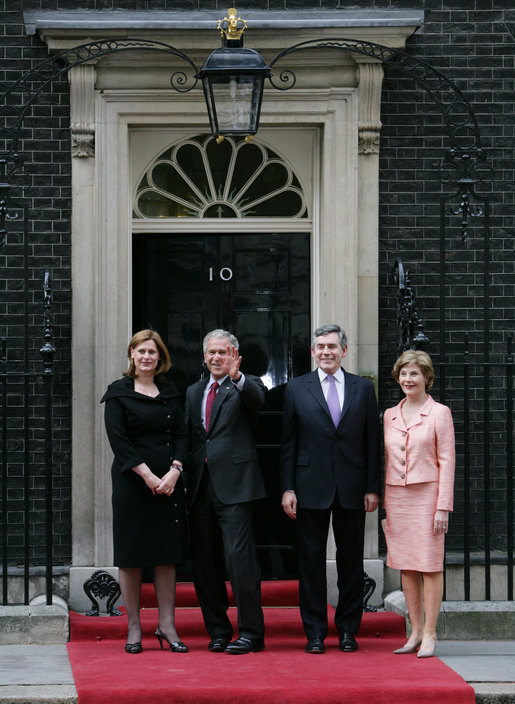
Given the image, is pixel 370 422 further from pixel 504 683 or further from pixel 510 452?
pixel 504 683

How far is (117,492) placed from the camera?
24.4ft

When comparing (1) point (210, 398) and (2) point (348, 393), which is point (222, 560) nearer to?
(1) point (210, 398)

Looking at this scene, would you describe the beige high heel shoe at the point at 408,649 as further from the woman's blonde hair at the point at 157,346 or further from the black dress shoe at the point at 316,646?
the woman's blonde hair at the point at 157,346

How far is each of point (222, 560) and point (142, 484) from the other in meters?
0.70

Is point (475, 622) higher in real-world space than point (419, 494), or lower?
lower

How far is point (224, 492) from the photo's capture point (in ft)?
24.2

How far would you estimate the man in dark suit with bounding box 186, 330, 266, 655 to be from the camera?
733 centimetres

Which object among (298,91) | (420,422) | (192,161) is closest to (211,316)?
(192,161)

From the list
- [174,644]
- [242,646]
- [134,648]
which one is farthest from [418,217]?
[134,648]

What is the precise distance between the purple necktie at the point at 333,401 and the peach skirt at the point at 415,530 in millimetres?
542

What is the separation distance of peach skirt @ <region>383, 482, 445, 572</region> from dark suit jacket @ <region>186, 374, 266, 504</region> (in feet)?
2.71

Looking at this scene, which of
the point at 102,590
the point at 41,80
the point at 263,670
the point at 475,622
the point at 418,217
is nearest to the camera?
the point at 263,670

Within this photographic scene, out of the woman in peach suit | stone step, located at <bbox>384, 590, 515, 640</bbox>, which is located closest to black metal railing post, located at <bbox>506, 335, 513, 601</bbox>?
stone step, located at <bbox>384, 590, 515, 640</bbox>

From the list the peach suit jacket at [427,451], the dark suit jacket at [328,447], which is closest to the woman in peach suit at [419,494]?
the peach suit jacket at [427,451]
